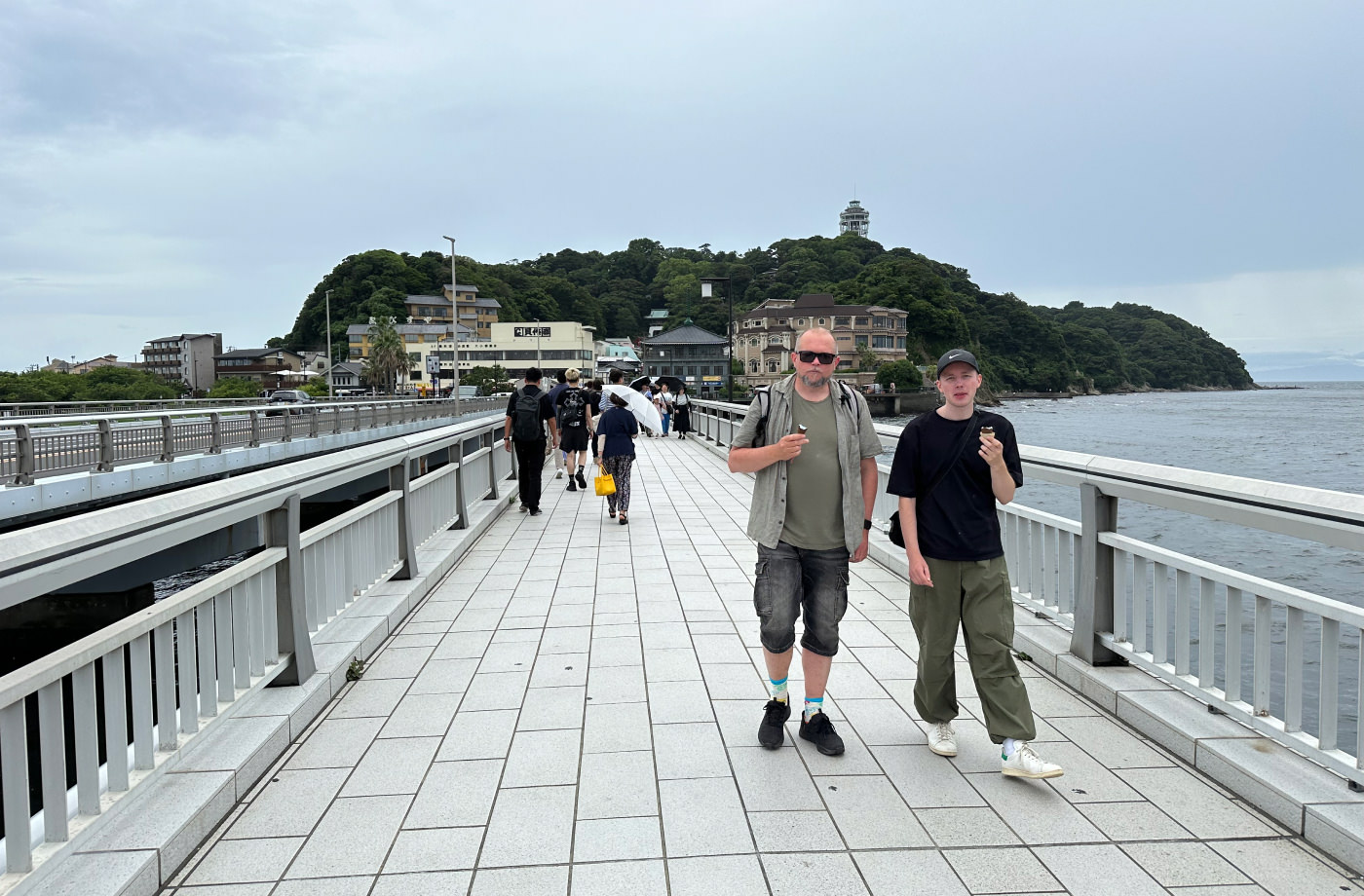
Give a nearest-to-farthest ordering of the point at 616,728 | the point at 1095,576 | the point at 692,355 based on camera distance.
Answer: the point at 616,728
the point at 1095,576
the point at 692,355

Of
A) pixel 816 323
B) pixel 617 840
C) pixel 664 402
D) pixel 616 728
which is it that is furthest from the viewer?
pixel 816 323

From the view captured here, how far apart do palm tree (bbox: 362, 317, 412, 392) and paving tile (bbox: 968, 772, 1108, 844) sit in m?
95.7

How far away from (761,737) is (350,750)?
1753 millimetres

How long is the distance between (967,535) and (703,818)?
145cm

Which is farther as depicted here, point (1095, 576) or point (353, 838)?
point (1095, 576)

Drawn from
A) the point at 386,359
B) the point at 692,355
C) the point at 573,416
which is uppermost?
the point at 692,355

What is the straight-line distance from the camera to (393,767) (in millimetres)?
3791

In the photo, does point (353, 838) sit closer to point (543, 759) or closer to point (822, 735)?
point (543, 759)

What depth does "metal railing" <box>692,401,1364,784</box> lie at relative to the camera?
3.10 m

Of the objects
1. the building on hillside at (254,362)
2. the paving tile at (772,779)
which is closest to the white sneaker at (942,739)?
the paving tile at (772,779)

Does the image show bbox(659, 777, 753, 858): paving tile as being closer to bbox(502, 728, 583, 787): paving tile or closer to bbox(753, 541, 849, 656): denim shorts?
bbox(502, 728, 583, 787): paving tile

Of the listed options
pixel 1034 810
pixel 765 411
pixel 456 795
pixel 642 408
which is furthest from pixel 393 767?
pixel 642 408

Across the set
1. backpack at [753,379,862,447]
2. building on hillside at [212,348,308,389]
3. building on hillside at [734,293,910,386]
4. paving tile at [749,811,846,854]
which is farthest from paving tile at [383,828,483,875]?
building on hillside at [212,348,308,389]

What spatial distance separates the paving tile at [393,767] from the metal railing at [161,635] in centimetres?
57
